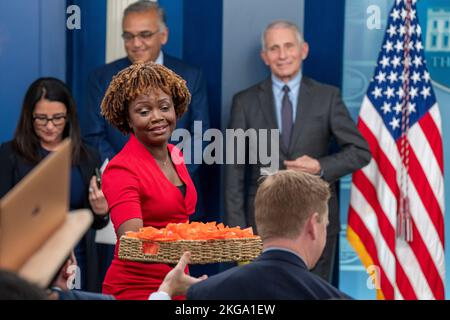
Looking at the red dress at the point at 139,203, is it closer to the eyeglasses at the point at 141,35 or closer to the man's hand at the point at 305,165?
the man's hand at the point at 305,165

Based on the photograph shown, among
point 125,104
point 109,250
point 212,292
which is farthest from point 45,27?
point 212,292

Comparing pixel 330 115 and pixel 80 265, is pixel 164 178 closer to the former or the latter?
pixel 80 265

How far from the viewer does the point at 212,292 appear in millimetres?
3219

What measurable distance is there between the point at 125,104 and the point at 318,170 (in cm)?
277

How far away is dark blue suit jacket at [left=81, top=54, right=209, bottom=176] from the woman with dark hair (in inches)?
18.7

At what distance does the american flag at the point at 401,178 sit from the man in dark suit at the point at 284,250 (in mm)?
4171

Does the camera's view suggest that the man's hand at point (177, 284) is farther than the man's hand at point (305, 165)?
No

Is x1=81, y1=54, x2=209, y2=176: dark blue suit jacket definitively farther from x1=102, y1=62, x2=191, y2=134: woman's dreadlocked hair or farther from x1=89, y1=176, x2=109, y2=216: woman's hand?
x1=102, y1=62, x2=191, y2=134: woman's dreadlocked hair

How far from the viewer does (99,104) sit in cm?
730

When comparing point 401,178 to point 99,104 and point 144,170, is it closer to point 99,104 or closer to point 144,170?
point 99,104

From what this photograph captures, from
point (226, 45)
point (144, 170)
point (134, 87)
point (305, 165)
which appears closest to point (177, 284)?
point (144, 170)

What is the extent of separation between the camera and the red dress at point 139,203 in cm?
428

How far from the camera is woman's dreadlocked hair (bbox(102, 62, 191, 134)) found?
14.7 ft

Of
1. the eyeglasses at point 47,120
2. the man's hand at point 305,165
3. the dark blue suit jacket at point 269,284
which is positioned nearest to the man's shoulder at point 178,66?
the man's hand at point 305,165
